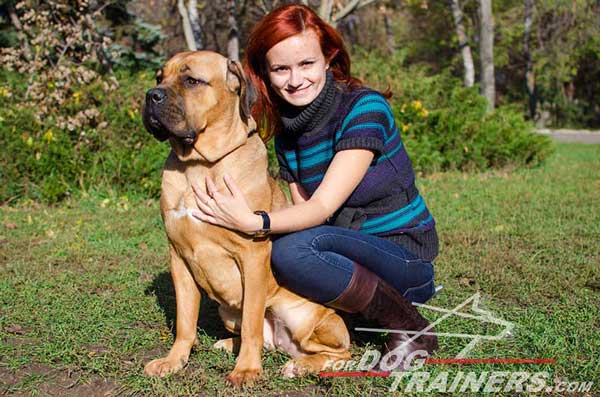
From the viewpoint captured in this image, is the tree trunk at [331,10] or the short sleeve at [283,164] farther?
the tree trunk at [331,10]

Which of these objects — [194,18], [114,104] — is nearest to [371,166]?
[114,104]

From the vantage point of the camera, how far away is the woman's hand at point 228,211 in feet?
9.01

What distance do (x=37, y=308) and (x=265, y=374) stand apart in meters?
1.82

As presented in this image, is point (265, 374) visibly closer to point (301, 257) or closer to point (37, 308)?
point (301, 257)

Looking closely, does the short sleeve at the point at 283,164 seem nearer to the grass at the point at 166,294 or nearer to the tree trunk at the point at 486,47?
the grass at the point at 166,294

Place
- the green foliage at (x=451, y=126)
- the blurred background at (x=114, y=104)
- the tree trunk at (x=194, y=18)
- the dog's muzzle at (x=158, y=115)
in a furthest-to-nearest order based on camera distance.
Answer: the tree trunk at (x=194, y=18), the green foliage at (x=451, y=126), the blurred background at (x=114, y=104), the dog's muzzle at (x=158, y=115)

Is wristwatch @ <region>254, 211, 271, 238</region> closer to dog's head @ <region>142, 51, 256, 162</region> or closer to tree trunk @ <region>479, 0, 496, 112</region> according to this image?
dog's head @ <region>142, 51, 256, 162</region>

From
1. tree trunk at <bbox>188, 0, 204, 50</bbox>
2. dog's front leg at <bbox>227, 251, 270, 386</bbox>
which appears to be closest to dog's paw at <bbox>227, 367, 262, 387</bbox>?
dog's front leg at <bbox>227, 251, 270, 386</bbox>

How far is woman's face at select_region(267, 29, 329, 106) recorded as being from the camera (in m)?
3.12

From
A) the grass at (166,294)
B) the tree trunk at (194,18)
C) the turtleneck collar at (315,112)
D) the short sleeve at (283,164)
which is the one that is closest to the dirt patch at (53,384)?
the grass at (166,294)

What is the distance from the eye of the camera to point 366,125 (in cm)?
302

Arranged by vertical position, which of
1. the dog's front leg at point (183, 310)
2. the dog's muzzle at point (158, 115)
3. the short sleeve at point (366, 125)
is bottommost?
the dog's front leg at point (183, 310)

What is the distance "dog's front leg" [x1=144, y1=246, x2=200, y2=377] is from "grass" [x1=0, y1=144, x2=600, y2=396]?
0.10 m

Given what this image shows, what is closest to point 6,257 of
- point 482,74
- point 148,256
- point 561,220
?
point 148,256
